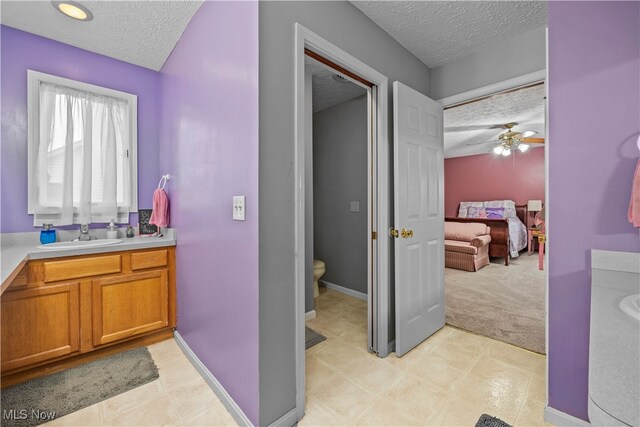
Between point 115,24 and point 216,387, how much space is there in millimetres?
2570

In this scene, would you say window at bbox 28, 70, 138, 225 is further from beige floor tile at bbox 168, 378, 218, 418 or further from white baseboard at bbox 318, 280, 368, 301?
white baseboard at bbox 318, 280, 368, 301

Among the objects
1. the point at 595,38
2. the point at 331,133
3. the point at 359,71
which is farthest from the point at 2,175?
the point at 595,38

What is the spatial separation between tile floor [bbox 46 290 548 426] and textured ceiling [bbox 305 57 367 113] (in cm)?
252

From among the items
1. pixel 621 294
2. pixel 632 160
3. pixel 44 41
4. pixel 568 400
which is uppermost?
pixel 44 41

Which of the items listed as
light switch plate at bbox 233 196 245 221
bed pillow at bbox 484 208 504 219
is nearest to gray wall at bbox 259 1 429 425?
light switch plate at bbox 233 196 245 221

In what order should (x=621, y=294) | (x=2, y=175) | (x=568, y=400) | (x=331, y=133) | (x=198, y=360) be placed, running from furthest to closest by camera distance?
(x=331, y=133), (x=2, y=175), (x=198, y=360), (x=568, y=400), (x=621, y=294)

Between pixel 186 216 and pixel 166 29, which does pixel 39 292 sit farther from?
pixel 166 29

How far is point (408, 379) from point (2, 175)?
3222 millimetres

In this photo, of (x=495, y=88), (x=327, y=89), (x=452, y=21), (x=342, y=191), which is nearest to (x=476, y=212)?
(x=342, y=191)

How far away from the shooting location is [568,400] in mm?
1425

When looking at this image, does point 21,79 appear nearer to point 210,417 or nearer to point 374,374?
point 210,417

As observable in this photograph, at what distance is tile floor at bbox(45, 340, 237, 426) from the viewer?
4.86 feet

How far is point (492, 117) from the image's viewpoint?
443cm

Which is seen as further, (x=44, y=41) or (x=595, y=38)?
(x=44, y=41)
